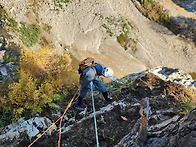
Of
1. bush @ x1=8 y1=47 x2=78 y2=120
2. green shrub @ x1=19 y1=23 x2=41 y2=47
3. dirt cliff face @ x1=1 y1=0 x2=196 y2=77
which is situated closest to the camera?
bush @ x1=8 y1=47 x2=78 y2=120

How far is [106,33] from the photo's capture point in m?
14.2

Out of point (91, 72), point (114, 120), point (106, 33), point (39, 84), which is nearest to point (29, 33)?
point (39, 84)

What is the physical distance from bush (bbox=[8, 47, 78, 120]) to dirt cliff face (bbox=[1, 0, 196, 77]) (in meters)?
3.72

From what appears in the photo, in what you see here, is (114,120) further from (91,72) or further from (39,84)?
(39,84)

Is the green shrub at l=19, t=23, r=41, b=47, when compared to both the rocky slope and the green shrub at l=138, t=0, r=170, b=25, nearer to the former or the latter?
the rocky slope

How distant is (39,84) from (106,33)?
7973mm

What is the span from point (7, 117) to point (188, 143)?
5.66 meters

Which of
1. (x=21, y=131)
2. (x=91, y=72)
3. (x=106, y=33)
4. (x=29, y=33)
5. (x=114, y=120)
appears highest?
(x=106, y=33)

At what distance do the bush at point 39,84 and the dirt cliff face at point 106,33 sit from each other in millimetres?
3724

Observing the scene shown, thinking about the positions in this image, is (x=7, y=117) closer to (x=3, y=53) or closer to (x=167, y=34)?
(x=3, y=53)

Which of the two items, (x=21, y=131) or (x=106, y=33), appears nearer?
(x=21, y=131)

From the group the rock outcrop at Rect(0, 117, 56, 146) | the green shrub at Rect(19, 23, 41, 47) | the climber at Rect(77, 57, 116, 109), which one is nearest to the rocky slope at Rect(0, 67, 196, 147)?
the rock outcrop at Rect(0, 117, 56, 146)

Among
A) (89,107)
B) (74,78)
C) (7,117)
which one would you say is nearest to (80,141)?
(89,107)

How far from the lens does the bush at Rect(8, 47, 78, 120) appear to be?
6273 millimetres
